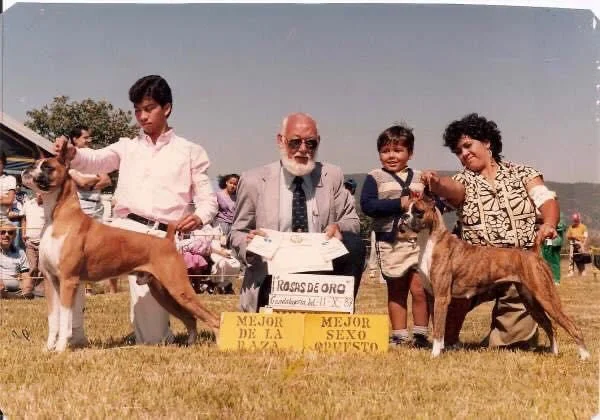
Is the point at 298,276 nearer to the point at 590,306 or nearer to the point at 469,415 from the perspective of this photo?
the point at 469,415

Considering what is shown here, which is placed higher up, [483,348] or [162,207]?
[162,207]

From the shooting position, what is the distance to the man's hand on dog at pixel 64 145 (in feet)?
14.3

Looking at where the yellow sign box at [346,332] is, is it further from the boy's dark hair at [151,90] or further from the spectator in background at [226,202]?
the spectator in background at [226,202]

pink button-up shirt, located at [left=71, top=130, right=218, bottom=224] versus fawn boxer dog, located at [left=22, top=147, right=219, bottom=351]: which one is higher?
pink button-up shirt, located at [left=71, top=130, right=218, bottom=224]

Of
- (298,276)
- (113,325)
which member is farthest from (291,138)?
(113,325)

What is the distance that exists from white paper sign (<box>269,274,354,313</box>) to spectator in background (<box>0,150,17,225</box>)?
1.90 meters

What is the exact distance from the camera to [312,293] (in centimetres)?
482

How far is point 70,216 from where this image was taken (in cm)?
447

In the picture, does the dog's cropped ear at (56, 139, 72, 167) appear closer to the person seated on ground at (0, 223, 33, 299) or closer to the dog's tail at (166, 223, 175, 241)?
the dog's tail at (166, 223, 175, 241)

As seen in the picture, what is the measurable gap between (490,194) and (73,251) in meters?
2.76

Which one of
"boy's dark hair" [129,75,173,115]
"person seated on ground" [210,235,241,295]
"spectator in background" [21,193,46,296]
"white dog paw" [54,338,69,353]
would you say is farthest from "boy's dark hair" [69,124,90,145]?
"person seated on ground" [210,235,241,295]

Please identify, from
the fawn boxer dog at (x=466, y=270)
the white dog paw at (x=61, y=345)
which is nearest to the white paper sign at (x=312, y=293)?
the fawn boxer dog at (x=466, y=270)

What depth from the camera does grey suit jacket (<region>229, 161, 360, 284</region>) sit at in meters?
5.03

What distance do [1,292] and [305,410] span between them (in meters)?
6.01
